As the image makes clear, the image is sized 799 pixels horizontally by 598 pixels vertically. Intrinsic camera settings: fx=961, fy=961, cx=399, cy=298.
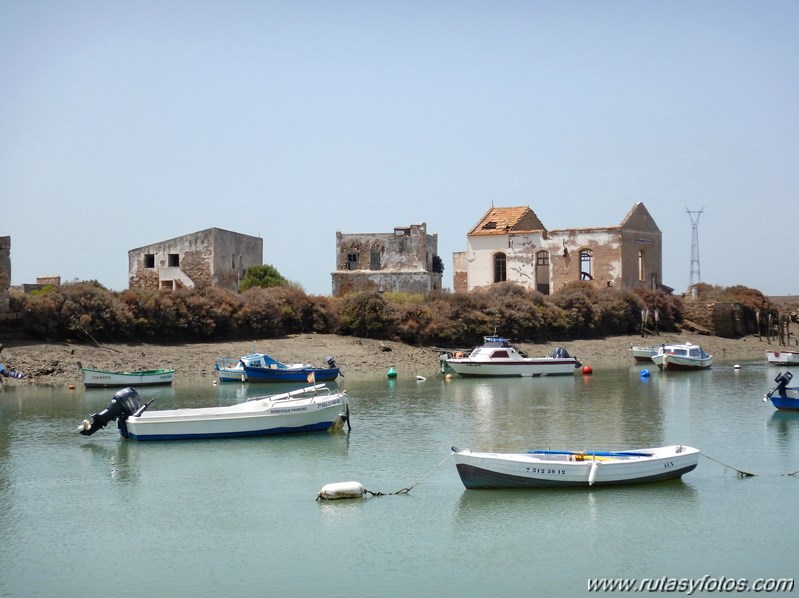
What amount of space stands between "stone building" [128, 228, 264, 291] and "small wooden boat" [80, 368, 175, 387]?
18.1m

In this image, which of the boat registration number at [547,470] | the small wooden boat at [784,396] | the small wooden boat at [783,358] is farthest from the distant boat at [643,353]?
the boat registration number at [547,470]

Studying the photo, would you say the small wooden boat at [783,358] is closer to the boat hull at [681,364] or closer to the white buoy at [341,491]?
the boat hull at [681,364]

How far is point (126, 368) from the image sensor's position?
41.4 meters

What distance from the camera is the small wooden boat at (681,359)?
47969mm

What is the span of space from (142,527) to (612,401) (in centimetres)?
2053

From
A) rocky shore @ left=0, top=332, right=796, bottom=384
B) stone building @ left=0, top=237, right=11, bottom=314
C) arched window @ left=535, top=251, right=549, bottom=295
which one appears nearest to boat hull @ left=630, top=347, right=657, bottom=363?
rocky shore @ left=0, top=332, right=796, bottom=384

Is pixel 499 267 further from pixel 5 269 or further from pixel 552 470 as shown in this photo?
pixel 552 470

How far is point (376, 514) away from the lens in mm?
18016

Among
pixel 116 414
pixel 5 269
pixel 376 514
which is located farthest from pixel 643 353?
pixel 376 514

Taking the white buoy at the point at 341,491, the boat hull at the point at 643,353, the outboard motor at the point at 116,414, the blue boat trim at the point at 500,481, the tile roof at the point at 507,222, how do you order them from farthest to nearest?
the tile roof at the point at 507,222 → the boat hull at the point at 643,353 → the outboard motor at the point at 116,414 → the blue boat trim at the point at 500,481 → the white buoy at the point at 341,491

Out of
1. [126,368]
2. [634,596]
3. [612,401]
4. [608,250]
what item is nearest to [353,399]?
[612,401]

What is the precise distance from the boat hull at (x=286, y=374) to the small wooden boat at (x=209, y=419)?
13468 mm

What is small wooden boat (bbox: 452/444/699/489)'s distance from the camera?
62.4 feet

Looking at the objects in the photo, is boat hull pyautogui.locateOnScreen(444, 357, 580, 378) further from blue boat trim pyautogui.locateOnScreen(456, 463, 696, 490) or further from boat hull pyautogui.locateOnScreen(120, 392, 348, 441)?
blue boat trim pyautogui.locateOnScreen(456, 463, 696, 490)
